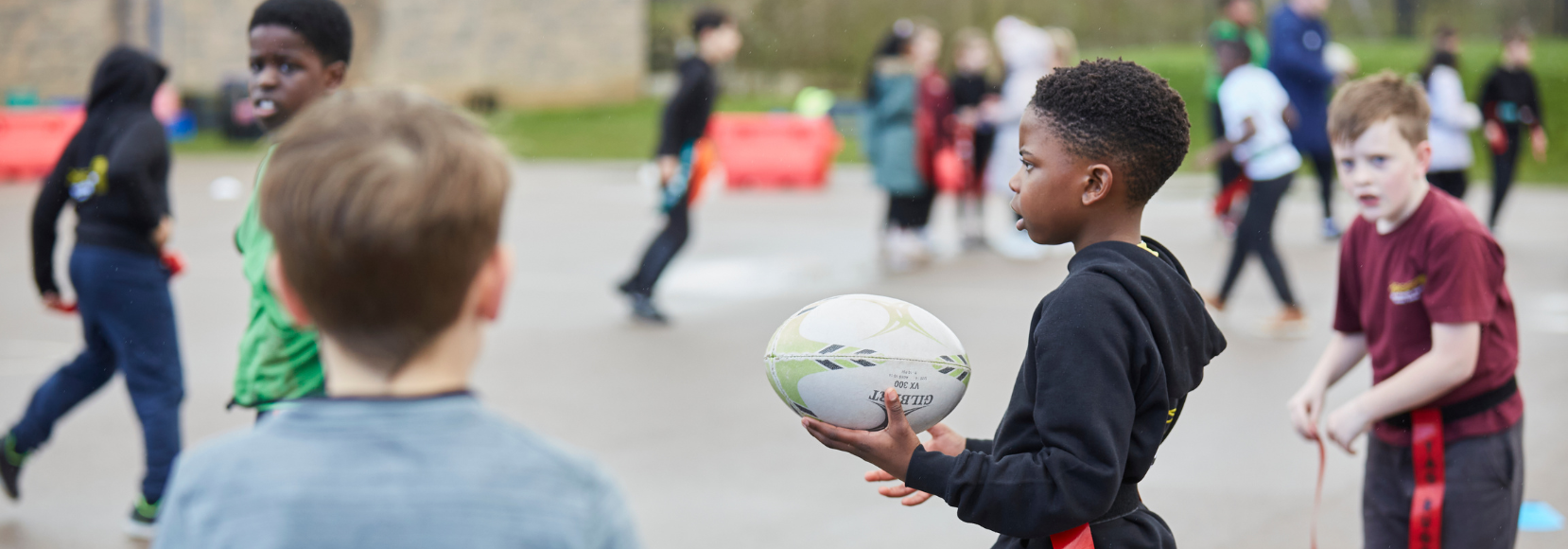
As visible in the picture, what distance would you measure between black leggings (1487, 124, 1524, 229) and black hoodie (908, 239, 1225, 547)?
433 inches

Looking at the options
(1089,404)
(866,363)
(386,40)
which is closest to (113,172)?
(866,363)

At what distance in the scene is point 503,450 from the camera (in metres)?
1.34

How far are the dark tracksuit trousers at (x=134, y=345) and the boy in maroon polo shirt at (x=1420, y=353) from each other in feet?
12.0

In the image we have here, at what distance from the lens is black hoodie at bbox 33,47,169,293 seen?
446cm

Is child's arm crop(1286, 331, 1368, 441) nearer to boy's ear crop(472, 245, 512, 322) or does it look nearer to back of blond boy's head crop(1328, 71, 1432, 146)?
back of blond boy's head crop(1328, 71, 1432, 146)

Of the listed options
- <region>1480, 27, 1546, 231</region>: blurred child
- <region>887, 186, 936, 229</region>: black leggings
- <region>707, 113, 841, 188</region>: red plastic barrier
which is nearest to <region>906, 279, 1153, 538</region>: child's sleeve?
<region>887, 186, 936, 229</region>: black leggings

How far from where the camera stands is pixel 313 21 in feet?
10.6

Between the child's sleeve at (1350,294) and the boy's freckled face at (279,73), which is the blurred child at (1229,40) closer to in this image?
the child's sleeve at (1350,294)

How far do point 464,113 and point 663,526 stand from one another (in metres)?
3.19

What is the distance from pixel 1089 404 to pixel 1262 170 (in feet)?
22.1

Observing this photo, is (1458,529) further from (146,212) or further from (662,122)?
(662,122)

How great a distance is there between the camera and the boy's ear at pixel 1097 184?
80.2 inches

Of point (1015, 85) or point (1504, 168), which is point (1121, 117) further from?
point (1504, 168)

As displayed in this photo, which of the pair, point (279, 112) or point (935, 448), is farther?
point (279, 112)
